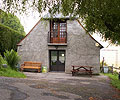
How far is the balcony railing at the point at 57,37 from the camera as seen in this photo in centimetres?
1296

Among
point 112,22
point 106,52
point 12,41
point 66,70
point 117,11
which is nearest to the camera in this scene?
point 117,11

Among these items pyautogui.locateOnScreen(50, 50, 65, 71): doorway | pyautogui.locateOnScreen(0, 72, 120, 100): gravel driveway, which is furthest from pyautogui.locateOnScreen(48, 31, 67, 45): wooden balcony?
pyautogui.locateOnScreen(0, 72, 120, 100): gravel driveway

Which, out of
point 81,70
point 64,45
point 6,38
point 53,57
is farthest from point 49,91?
point 6,38

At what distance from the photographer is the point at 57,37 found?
1305 cm

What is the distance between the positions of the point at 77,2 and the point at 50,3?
102cm

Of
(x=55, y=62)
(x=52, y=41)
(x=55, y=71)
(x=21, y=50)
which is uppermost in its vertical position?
(x=52, y=41)

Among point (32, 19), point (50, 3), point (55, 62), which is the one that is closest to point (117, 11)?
point (50, 3)

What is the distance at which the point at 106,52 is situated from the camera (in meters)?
20.0

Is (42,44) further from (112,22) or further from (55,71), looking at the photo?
(112,22)

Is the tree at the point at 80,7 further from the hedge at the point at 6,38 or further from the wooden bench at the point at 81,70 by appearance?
the hedge at the point at 6,38

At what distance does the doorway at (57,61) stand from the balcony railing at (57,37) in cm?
127

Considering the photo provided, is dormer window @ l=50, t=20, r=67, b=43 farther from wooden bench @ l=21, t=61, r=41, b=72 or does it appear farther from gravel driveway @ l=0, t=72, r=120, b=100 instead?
gravel driveway @ l=0, t=72, r=120, b=100

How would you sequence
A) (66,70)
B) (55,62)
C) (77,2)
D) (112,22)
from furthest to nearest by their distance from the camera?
(55,62) < (66,70) < (112,22) < (77,2)

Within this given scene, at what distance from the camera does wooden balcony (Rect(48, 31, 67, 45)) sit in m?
12.9
